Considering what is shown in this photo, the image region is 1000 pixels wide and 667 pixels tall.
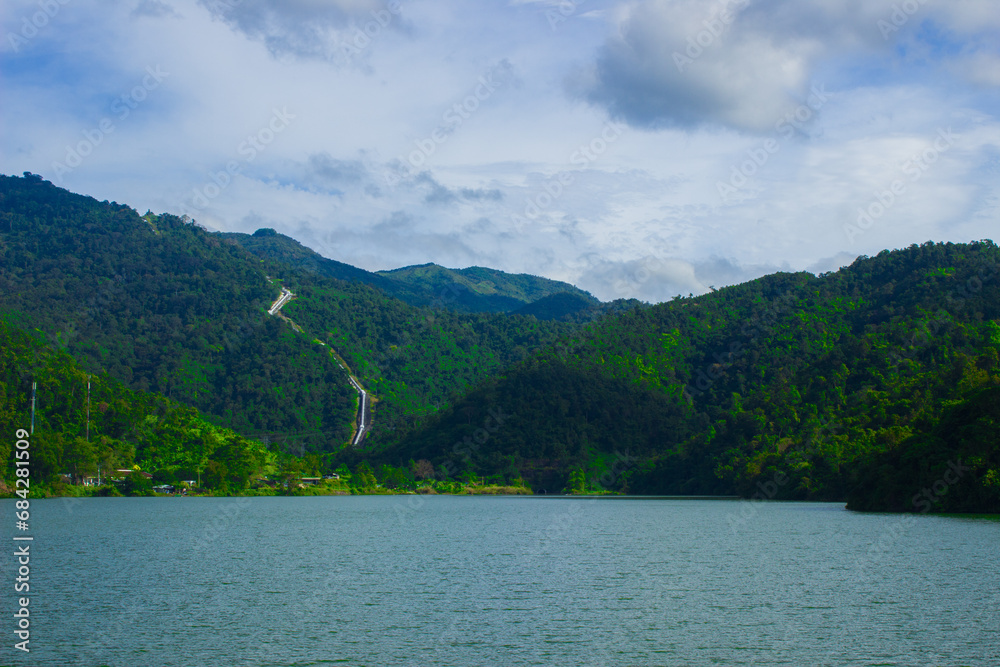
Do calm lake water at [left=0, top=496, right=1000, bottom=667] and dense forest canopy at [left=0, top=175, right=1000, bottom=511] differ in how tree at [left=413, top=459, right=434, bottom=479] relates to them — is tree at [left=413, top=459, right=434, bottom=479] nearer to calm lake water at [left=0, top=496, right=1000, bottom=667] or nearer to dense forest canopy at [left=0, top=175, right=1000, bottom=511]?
dense forest canopy at [left=0, top=175, right=1000, bottom=511]

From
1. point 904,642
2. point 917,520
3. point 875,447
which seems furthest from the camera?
point 875,447

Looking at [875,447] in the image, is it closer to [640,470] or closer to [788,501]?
[788,501]

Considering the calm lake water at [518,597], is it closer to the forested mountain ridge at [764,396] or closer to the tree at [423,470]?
the forested mountain ridge at [764,396]

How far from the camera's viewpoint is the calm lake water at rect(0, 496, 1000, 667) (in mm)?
24734

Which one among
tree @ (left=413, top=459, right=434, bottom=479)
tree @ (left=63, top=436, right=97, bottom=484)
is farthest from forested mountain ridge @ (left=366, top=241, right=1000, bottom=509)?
tree @ (left=63, top=436, right=97, bottom=484)

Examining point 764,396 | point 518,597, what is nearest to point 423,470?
point 764,396

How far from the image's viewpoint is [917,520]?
2520 inches

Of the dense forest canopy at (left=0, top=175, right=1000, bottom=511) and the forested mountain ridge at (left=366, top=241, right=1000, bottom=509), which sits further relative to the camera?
the forested mountain ridge at (left=366, top=241, right=1000, bottom=509)

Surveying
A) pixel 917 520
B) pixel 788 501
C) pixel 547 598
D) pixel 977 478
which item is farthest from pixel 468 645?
pixel 788 501

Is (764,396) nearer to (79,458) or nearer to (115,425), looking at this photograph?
(115,425)

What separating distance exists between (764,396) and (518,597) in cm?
12863

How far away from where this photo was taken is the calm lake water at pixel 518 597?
24.7m

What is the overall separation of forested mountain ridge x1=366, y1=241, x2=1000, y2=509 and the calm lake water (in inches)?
2098

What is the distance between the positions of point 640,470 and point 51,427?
3875 inches
